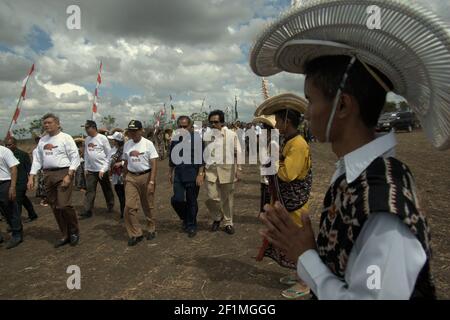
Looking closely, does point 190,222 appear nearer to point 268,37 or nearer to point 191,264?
point 191,264

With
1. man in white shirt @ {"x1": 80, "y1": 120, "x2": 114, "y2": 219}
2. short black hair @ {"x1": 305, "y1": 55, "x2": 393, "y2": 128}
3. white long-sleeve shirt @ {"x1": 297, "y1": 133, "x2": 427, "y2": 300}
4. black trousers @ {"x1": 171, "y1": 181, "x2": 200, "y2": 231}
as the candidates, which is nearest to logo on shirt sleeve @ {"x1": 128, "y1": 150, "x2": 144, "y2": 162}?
black trousers @ {"x1": 171, "y1": 181, "x2": 200, "y2": 231}

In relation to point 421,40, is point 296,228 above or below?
below

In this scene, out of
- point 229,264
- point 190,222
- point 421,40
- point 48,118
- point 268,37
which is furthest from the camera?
point 190,222

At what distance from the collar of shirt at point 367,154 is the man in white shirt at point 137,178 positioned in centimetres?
450

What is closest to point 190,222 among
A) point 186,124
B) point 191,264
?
point 191,264

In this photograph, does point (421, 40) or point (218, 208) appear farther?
point (218, 208)

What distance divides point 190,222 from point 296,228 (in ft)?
15.0

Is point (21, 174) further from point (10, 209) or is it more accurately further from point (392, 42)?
point (392, 42)

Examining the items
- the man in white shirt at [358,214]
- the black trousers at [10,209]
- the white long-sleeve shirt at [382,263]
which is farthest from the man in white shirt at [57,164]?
the white long-sleeve shirt at [382,263]

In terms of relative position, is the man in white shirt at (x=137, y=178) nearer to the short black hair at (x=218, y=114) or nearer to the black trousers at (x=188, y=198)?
the black trousers at (x=188, y=198)

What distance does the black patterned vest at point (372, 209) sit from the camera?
0.91 meters

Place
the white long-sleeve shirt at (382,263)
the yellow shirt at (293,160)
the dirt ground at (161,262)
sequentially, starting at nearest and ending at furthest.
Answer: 1. the white long-sleeve shirt at (382,263)
2. the yellow shirt at (293,160)
3. the dirt ground at (161,262)

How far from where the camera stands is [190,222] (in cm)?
561

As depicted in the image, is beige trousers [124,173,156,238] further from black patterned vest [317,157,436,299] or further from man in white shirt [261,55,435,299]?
black patterned vest [317,157,436,299]
